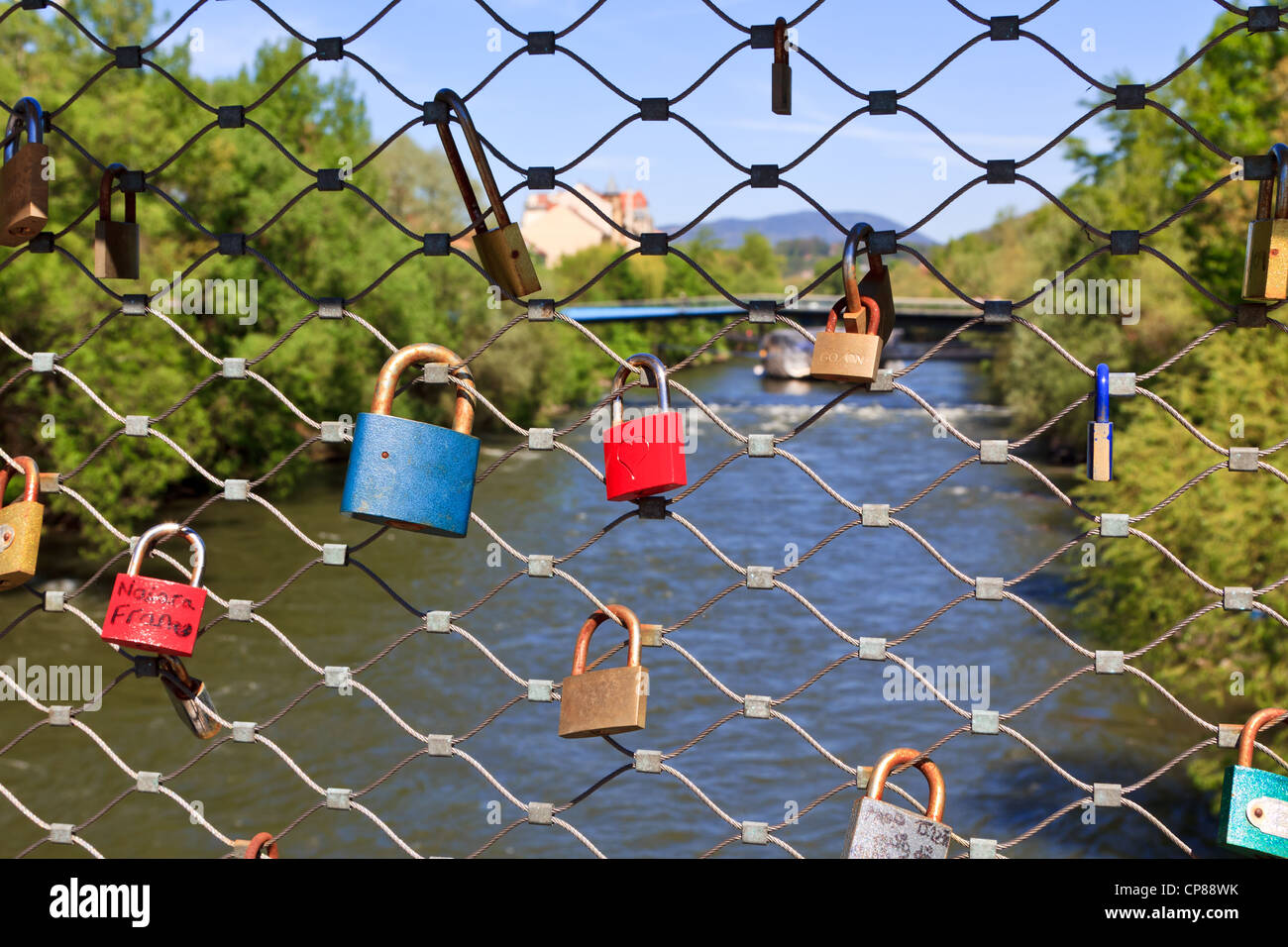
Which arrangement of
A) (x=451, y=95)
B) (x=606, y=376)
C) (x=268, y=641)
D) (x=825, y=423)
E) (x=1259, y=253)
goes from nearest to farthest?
(x=1259, y=253), (x=451, y=95), (x=268, y=641), (x=825, y=423), (x=606, y=376)

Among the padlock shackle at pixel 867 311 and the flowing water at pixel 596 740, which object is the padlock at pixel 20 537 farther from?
the flowing water at pixel 596 740

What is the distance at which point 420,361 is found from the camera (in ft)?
6.53

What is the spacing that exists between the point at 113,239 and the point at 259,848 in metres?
1.02

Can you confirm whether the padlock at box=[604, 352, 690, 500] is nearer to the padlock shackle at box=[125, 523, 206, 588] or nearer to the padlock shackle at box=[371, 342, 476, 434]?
the padlock shackle at box=[371, 342, 476, 434]

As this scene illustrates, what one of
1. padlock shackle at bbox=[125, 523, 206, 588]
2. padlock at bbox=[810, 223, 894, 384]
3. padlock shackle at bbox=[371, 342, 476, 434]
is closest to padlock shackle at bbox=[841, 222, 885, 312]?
padlock at bbox=[810, 223, 894, 384]

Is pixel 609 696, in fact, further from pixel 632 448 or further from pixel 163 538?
pixel 163 538

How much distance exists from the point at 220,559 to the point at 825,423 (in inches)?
842

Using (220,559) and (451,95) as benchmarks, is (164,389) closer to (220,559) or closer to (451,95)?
(220,559)

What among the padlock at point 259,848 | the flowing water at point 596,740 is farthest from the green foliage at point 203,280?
the padlock at point 259,848

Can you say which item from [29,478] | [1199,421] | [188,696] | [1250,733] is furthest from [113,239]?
[1199,421]

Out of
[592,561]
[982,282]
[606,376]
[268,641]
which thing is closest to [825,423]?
[606,376]

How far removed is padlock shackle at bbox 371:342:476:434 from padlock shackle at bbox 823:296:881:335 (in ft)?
1.70

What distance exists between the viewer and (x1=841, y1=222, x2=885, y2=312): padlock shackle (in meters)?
1.87
